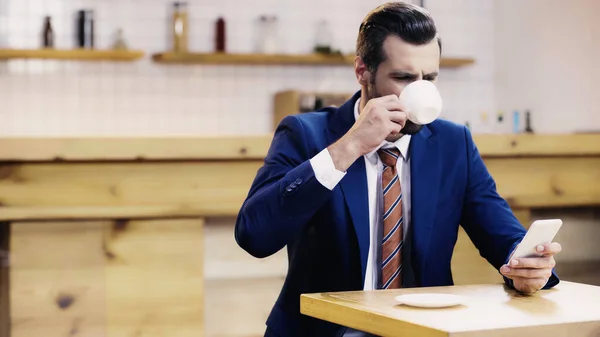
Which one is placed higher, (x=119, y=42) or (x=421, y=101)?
(x=119, y=42)

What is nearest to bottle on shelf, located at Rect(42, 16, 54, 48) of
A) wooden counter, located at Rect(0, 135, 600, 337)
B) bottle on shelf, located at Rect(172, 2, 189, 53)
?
bottle on shelf, located at Rect(172, 2, 189, 53)

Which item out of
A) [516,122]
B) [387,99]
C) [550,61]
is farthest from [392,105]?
[550,61]

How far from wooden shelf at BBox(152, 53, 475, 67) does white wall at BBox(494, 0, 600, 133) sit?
1.37 feet

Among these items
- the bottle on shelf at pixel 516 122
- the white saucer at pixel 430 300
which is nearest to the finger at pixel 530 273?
the white saucer at pixel 430 300

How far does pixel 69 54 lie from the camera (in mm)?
5500

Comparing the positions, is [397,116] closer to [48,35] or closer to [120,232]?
[120,232]

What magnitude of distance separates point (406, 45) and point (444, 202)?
383 millimetres

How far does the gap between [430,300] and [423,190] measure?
1.70 feet

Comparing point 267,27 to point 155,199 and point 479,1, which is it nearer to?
point 479,1

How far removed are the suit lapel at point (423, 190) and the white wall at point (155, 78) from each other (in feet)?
13.4

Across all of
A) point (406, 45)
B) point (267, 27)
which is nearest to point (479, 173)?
point (406, 45)

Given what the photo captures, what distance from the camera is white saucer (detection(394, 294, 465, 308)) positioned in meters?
1.34

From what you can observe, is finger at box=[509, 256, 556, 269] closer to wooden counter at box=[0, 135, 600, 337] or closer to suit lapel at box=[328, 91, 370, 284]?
suit lapel at box=[328, 91, 370, 284]

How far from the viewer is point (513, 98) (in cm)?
616
